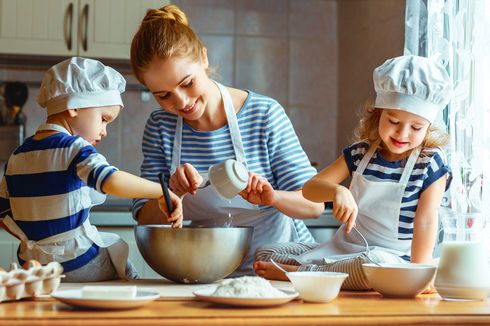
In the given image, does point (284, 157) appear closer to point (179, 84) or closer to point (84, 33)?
point (179, 84)

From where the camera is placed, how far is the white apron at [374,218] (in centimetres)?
165

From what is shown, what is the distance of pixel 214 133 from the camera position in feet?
6.39

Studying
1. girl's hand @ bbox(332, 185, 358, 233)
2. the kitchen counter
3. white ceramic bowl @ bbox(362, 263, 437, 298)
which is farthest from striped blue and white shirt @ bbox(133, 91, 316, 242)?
the kitchen counter

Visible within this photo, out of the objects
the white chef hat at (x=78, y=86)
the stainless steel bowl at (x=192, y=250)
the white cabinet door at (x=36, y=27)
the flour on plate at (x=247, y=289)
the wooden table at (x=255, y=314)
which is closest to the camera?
the wooden table at (x=255, y=314)

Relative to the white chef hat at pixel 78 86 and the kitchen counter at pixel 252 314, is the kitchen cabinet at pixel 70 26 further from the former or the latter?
the kitchen counter at pixel 252 314

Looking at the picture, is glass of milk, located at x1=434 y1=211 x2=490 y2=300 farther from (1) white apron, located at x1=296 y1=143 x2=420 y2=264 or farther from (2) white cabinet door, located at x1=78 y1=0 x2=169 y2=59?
(2) white cabinet door, located at x1=78 y1=0 x2=169 y2=59

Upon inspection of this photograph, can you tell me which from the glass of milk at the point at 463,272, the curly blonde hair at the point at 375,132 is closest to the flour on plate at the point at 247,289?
the glass of milk at the point at 463,272

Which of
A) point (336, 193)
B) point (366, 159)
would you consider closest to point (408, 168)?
point (366, 159)

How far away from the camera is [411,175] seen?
1.65m

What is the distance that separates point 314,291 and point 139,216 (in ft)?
2.60

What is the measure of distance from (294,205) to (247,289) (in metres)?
0.68

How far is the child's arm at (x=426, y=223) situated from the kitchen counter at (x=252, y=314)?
0.79ft

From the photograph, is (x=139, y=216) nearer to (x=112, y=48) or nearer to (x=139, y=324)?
(x=139, y=324)

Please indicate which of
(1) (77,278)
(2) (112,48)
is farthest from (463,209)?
(2) (112,48)
